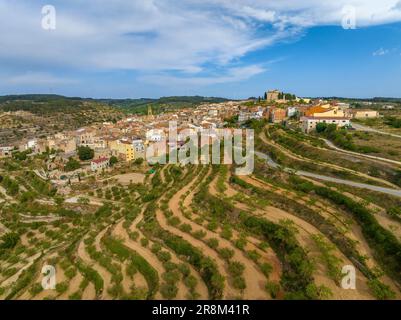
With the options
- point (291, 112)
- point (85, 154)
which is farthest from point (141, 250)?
point (291, 112)

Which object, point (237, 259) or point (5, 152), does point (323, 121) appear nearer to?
point (237, 259)

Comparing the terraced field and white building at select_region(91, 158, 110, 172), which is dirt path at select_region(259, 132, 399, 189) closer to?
the terraced field

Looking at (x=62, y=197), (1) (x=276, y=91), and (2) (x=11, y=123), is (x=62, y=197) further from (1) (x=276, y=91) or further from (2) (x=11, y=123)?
(2) (x=11, y=123)

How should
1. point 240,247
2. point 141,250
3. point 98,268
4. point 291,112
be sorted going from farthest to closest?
point 291,112
point 141,250
point 98,268
point 240,247

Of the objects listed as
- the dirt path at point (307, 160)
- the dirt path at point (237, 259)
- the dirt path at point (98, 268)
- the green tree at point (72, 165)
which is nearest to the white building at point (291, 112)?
the dirt path at point (307, 160)

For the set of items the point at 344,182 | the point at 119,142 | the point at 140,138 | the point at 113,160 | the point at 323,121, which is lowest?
the point at 113,160

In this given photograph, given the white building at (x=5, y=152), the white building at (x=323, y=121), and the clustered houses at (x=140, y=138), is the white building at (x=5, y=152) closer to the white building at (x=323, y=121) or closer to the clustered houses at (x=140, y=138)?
the clustered houses at (x=140, y=138)

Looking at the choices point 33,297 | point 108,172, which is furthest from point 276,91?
point 33,297

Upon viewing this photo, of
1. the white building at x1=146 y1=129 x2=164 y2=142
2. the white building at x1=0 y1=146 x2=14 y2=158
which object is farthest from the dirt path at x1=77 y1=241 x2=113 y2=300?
the white building at x1=0 y1=146 x2=14 y2=158
